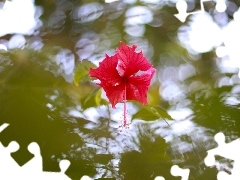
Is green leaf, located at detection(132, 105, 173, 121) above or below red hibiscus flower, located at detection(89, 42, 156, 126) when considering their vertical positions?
below

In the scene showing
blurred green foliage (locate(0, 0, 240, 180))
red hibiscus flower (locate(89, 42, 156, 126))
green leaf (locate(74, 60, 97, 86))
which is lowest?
blurred green foliage (locate(0, 0, 240, 180))

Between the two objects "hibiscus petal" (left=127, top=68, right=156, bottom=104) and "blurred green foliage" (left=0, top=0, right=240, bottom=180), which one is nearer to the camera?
"hibiscus petal" (left=127, top=68, right=156, bottom=104)

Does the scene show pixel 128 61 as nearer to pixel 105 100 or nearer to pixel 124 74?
pixel 124 74

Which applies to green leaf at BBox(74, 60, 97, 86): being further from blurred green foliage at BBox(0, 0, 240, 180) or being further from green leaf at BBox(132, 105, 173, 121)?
green leaf at BBox(132, 105, 173, 121)

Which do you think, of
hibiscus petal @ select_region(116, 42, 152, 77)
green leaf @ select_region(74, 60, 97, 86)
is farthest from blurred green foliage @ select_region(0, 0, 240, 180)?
hibiscus petal @ select_region(116, 42, 152, 77)

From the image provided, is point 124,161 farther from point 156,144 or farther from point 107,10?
point 107,10

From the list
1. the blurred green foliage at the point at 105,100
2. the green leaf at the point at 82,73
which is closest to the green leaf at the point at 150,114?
the blurred green foliage at the point at 105,100

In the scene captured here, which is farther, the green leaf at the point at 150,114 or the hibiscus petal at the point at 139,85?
the green leaf at the point at 150,114

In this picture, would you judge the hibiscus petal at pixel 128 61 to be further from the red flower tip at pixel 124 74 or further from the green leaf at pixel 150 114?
the green leaf at pixel 150 114

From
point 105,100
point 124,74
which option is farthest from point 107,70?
point 105,100
